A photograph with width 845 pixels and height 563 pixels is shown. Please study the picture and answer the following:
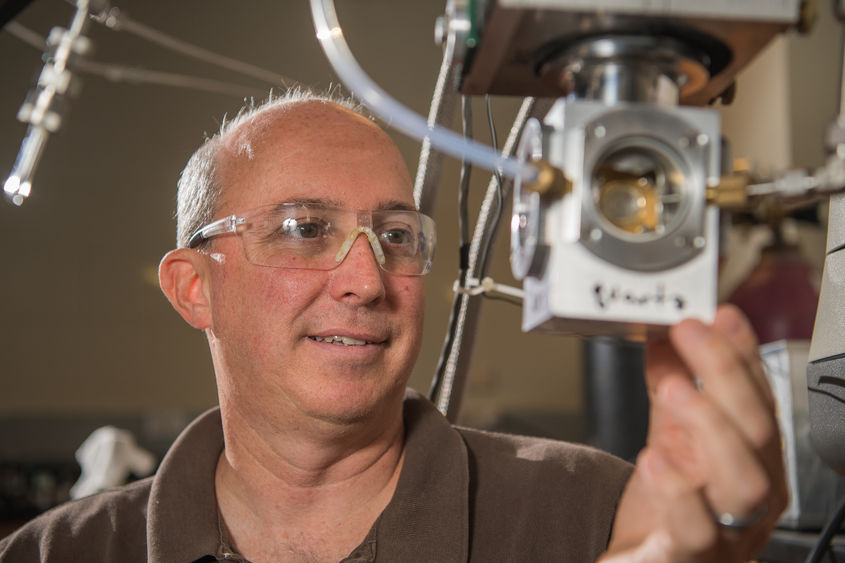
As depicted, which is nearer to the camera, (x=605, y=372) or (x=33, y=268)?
(x=605, y=372)

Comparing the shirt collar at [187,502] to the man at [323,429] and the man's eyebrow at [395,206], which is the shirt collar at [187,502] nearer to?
the man at [323,429]

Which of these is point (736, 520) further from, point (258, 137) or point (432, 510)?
point (258, 137)

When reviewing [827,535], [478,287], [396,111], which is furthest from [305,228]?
[827,535]

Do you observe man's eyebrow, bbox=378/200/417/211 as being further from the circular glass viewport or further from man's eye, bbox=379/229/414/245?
the circular glass viewport

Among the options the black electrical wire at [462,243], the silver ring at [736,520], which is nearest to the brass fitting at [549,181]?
the silver ring at [736,520]

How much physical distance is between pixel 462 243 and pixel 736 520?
61cm

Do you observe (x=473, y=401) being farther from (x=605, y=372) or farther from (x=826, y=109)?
(x=826, y=109)

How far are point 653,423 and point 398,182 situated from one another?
0.76 m

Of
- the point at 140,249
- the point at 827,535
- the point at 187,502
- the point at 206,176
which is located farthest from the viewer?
the point at 140,249

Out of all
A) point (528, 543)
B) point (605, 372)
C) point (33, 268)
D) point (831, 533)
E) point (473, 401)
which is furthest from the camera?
point (473, 401)

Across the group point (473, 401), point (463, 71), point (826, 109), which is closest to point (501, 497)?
point (463, 71)

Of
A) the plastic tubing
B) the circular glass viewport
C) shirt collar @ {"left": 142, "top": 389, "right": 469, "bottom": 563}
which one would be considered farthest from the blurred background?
the circular glass viewport

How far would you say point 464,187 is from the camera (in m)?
1.01

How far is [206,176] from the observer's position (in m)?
1.34
